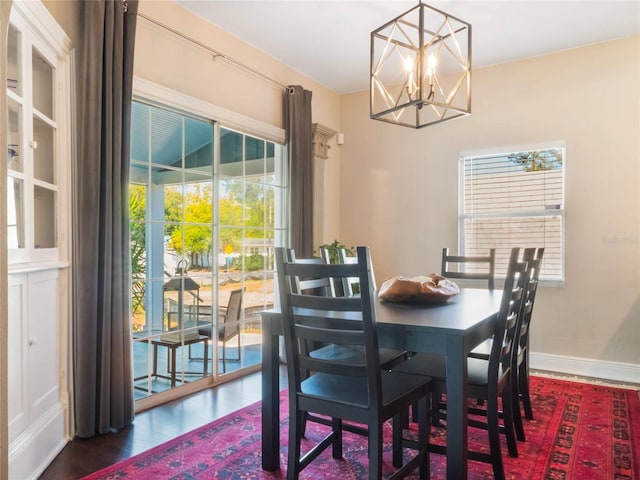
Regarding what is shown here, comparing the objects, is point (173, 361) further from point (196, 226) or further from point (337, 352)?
point (337, 352)

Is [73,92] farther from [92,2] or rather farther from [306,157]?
[306,157]

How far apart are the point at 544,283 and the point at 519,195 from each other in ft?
A: 2.69

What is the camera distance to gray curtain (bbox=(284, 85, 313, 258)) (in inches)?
164

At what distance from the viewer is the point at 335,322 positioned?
1.73 metres

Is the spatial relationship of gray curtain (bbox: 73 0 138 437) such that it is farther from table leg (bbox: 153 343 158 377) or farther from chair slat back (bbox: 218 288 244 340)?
chair slat back (bbox: 218 288 244 340)

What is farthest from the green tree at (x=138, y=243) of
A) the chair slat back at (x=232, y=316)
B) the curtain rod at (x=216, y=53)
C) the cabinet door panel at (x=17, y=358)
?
the curtain rod at (x=216, y=53)

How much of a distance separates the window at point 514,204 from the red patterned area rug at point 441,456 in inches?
59.5

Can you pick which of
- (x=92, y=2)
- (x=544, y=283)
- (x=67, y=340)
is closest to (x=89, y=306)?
(x=67, y=340)

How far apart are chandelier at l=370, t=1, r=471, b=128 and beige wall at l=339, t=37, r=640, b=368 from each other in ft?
1.18

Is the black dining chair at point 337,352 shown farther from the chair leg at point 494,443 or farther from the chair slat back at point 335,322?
the chair leg at point 494,443

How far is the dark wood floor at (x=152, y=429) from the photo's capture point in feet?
7.15

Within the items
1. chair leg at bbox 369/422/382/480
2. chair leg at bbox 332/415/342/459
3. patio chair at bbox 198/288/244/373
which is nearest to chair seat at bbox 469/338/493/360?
chair leg at bbox 332/415/342/459

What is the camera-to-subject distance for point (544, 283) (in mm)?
3947

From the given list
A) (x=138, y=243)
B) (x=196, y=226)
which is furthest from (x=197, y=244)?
(x=138, y=243)
